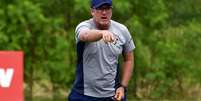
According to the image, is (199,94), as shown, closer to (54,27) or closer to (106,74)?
(54,27)

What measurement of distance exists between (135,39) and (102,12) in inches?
349

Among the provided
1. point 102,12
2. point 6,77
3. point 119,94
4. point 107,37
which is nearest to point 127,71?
point 119,94

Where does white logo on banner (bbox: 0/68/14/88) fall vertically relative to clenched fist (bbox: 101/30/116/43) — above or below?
below

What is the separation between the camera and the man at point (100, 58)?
14.5 feet

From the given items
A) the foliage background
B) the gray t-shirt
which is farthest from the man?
the foliage background

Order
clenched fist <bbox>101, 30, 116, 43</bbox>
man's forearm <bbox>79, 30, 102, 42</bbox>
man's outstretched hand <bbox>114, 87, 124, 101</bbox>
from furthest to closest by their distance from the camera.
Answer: man's outstretched hand <bbox>114, 87, 124, 101</bbox>, man's forearm <bbox>79, 30, 102, 42</bbox>, clenched fist <bbox>101, 30, 116, 43</bbox>

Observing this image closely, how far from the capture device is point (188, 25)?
44.9 feet

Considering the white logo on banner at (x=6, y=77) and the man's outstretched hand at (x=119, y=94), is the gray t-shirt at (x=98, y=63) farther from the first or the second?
the white logo on banner at (x=6, y=77)

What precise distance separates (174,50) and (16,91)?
544 cm

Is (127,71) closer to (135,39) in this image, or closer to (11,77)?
(11,77)

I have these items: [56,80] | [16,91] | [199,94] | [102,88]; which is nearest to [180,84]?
[199,94]

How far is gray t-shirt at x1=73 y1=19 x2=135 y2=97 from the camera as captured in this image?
444cm

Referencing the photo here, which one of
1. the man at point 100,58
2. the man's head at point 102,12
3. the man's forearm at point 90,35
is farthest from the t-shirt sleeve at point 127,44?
the man's forearm at point 90,35

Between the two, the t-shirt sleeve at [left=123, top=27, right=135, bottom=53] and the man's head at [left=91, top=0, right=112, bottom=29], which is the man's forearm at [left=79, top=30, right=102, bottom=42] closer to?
the man's head at [left=91, top=0, right=112, bottom=29]
